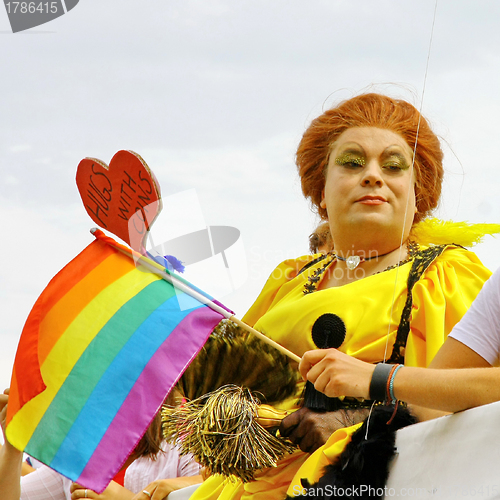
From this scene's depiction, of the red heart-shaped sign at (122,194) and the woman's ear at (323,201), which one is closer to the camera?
the red heart-shaped sign at (122,194)

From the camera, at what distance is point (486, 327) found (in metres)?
1.89

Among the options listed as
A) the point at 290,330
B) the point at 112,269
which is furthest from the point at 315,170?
the point at 112,269

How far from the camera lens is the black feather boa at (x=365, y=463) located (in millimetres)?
1777

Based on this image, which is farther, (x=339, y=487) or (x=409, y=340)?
(x=409, y=340)

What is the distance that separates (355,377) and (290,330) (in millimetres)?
758

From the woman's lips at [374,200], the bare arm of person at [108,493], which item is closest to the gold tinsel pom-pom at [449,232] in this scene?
the woman's lips at [374,200]

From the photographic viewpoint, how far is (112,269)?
2521mm

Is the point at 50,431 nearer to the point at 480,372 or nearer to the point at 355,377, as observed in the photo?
the point at 355,377

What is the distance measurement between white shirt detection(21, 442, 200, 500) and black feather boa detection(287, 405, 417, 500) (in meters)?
1.34

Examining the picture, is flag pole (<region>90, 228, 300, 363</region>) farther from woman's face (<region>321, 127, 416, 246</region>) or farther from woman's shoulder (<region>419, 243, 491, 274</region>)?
woman's shoulder (<region>419, 243, 491, 274</region>)

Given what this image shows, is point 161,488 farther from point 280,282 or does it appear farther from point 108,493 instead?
point 280,282

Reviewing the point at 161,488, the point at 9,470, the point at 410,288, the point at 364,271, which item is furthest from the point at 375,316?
the point at 9,470

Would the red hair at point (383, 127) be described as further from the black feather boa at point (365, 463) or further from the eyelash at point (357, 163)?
the black feather boa at point (365, 463)

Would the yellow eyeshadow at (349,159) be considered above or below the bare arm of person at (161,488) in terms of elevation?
above
